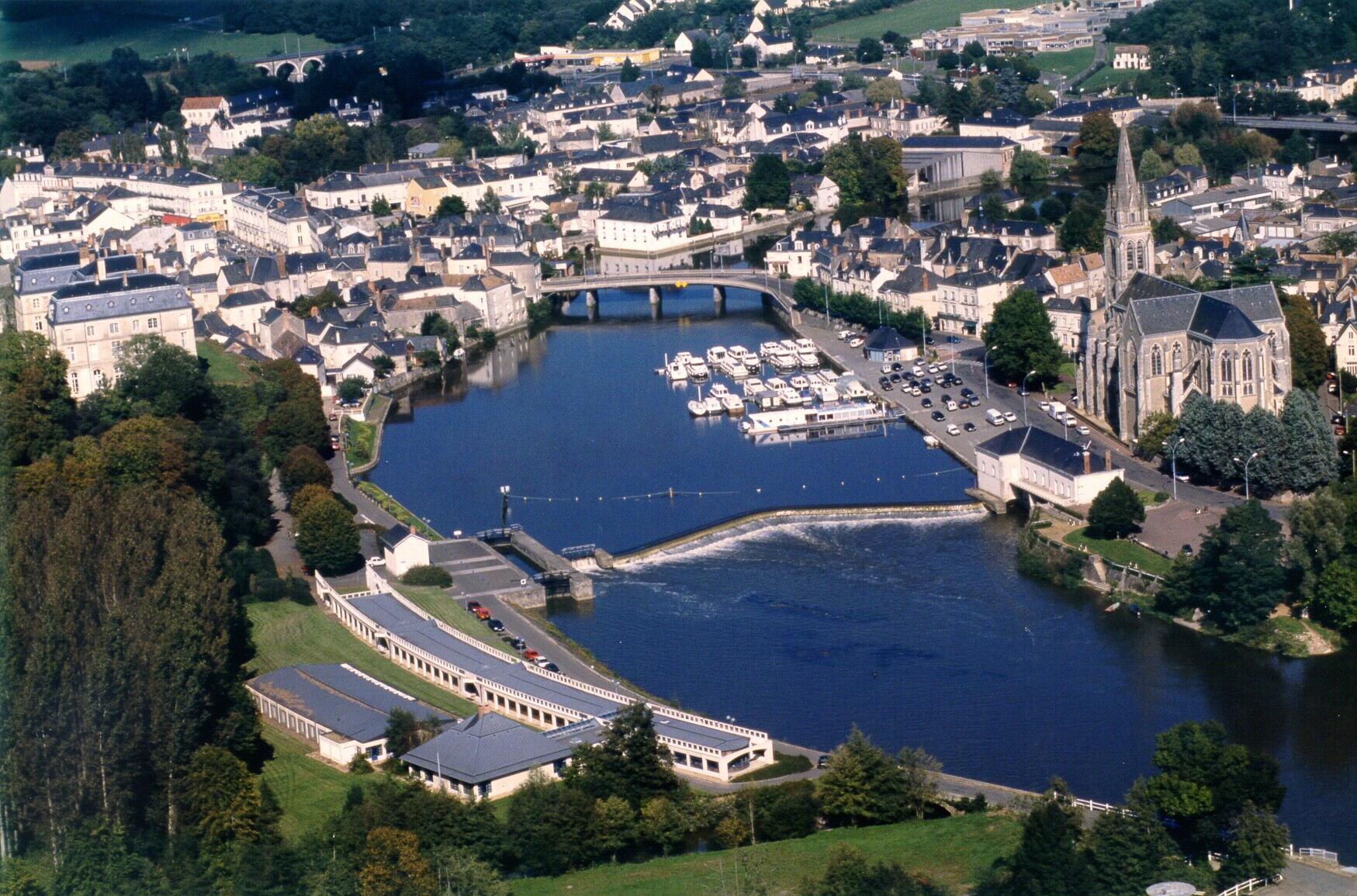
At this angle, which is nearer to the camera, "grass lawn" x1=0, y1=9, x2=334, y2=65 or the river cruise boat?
the river cruise boat

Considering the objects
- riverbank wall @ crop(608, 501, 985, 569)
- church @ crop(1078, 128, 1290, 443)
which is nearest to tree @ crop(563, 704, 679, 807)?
riverbank wall @ crop(608, 501, 985, 569)

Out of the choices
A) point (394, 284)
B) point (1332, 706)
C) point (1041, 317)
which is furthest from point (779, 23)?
point (1332, 706)

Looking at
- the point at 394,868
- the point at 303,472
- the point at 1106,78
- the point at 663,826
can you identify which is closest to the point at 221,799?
the point at 394,868

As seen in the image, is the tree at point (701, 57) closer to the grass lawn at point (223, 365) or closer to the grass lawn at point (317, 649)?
the grass lawn at point (223, 365)

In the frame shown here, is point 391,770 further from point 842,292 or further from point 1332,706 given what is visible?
point 842,292

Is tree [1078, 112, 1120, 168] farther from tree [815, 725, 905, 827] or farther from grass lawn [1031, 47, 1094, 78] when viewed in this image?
tree [815, 725, 905, 827]

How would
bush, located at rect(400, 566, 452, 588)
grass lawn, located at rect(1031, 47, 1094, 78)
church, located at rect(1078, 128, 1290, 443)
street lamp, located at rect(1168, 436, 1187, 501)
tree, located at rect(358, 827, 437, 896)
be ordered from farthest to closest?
grass lawn, located at rect(1031, 47, 1094, 78) → church, located at rect(1078, 128, 1290, 443) → street lamp, located at rect(1168, 436, 1187, 501) → bush, located at rect(400, 566, 452, 588) → tree, located at rect(358, 827, 437, 896)
